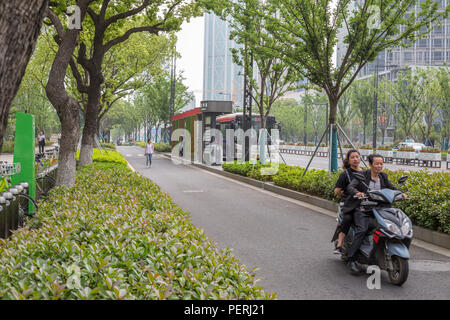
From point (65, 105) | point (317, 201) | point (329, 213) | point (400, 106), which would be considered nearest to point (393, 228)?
point (329, 213)

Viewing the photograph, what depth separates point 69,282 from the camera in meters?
2.74

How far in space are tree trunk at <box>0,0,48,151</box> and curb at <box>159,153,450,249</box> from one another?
682 centimetres

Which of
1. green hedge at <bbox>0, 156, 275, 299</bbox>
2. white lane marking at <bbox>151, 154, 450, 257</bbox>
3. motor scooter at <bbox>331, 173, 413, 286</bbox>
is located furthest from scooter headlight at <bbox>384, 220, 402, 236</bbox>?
green hedge at <bbox>0, 156, 275, 299</bbox>

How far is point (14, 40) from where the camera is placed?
2.54m

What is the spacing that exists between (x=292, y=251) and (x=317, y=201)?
15.7 feet

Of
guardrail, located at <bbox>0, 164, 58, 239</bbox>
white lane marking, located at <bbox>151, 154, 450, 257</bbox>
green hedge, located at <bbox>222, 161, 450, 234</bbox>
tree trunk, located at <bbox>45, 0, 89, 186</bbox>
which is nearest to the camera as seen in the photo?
guardrail, located at <bbox>0, 164, 58, 239</bbox>

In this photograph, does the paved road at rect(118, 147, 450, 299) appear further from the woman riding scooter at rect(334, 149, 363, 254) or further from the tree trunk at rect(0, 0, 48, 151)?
the tree trunk at rect(0, 0, 48, 151)

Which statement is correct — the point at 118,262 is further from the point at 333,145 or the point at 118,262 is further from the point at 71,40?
the point at 333,145

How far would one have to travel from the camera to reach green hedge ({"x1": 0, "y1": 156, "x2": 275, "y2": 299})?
2.77m

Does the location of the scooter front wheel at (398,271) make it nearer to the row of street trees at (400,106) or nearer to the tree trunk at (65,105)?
the tree trunk at (65,105)

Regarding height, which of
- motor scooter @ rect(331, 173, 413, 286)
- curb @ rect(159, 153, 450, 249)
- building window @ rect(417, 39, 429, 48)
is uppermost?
building window @ rect(417, 39, 429, 48)
